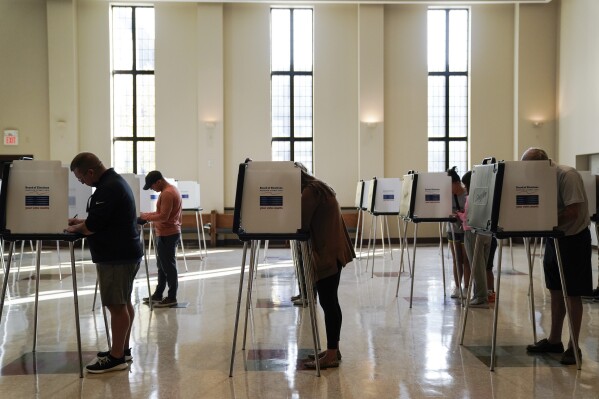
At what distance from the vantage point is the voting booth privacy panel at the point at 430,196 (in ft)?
21.0

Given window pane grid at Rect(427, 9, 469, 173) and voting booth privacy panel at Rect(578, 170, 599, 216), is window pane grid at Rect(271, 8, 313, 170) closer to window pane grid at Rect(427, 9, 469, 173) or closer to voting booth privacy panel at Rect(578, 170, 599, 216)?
window pane grid at Rect(427, 9, 469, 173)

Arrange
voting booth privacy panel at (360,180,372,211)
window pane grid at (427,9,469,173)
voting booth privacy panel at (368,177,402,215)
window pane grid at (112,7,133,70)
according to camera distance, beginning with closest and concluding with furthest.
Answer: voting booth privacy panel at (368,177,402,215) < voting booth privacy panel at (360,180,372,211) < window pane grid at (112,7,133,70) < window pane grid at (427,9,469,173)

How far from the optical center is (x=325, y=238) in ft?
13.7

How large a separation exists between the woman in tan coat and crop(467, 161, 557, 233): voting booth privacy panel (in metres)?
1.12

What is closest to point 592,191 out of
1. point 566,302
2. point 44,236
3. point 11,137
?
point 566,302

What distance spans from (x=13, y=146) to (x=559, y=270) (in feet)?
43.4

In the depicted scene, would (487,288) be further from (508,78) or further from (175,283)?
(508,78)

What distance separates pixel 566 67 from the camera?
1376 cm

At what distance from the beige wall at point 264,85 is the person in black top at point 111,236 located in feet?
32.8

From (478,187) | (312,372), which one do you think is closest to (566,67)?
(478,187)

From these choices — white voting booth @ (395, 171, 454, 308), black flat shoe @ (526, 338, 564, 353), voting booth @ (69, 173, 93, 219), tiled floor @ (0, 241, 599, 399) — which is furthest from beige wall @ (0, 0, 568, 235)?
black flat shoe @ (526, 338, 564, 353)

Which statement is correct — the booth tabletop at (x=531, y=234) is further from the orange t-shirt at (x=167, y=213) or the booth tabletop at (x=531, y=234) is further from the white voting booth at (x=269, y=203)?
the orange t-shirt at (x=167, y=213)

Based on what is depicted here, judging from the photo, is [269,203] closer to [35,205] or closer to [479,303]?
[35,205]

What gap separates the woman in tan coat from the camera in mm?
4141
